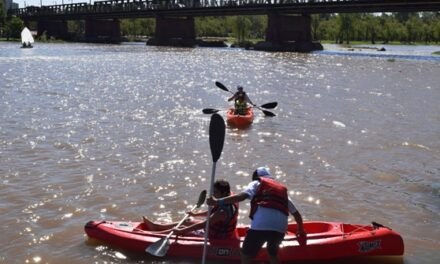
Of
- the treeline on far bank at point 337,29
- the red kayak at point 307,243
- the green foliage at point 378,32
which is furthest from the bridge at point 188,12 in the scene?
the red kayak at point 307,243

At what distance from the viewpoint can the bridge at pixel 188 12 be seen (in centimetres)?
7311

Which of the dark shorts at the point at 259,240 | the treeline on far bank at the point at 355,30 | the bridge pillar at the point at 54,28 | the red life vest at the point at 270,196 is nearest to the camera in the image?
the red life vest at the point at 270,196

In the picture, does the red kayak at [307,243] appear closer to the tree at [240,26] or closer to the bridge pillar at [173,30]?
the bridge pillar at [173,30]

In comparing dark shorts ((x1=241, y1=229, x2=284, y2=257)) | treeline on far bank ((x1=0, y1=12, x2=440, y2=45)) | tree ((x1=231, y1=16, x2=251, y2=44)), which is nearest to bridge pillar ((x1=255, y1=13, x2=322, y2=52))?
treeline on far bank ((x1=0, y1=12, x2=440, y2=45))

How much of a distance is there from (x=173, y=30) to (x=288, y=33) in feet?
96.3

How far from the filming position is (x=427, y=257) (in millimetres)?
9781

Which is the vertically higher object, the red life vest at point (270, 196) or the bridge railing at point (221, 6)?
the bridge railing at point (221, 6)

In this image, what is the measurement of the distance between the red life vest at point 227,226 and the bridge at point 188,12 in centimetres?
5999

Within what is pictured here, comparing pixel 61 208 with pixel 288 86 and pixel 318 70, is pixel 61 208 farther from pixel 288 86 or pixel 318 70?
pixel 318 70

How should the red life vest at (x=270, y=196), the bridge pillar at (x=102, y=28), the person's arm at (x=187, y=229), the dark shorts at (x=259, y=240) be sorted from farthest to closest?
the bridge pillar at (x=102, y=28)
the person's arm at (x=187, y=229)
the dark shorts at (x=259, y=240)
the red life vest at (x=270, y=196)

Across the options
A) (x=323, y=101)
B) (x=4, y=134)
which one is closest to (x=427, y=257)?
(x=4, y=134)

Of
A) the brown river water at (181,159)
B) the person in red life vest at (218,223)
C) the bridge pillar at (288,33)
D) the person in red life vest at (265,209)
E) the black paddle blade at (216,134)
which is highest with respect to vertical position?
the bridge pillar at (288,33)

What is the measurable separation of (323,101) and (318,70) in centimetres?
2114

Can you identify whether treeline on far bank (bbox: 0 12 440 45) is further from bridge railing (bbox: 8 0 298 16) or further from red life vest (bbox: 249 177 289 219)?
red life vest (bbox: 249 177 289 219)
